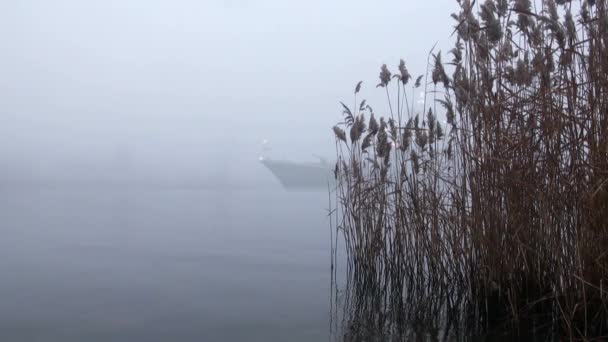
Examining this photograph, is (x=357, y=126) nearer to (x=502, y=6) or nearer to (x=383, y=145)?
(x=383, y=145)

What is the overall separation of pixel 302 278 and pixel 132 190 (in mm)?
5175

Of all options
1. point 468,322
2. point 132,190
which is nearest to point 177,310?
point 468,322

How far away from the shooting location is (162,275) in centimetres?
249

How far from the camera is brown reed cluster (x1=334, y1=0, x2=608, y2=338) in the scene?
140 centimetres

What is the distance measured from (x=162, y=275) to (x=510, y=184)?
4.79 ft

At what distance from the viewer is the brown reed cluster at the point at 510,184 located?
1403mm

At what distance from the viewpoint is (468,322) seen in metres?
1.77

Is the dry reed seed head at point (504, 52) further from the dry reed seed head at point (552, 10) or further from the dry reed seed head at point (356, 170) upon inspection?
the dry reed seed head at point (356, 170)

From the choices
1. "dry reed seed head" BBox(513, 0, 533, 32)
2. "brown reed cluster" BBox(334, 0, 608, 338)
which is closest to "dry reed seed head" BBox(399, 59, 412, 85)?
"brown reed cluster" BBox(334, 0, 608, 338)

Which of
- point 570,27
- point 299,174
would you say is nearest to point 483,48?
point 570,27

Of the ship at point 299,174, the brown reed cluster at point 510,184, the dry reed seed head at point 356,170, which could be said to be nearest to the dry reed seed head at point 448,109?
the brown reed cluster at point 510,184

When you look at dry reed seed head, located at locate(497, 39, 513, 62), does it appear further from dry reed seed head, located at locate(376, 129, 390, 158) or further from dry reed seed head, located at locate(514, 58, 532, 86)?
dry reed seed head, located at locate(376, 129, 390, 158)

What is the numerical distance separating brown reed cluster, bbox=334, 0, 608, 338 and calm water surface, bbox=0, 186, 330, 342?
0.38m

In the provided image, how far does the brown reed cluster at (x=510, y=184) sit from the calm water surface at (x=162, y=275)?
38cm
